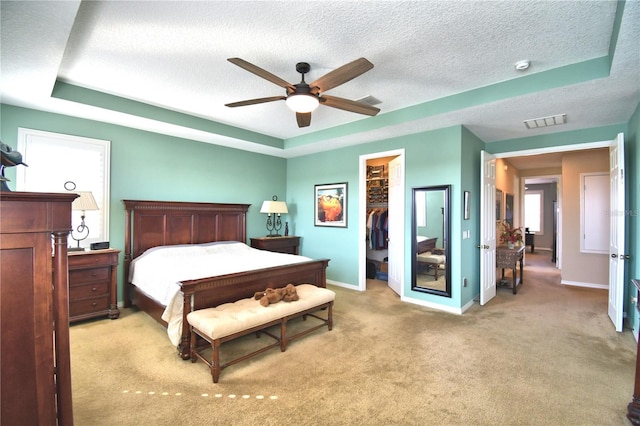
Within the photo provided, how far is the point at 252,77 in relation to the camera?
3.13 metres

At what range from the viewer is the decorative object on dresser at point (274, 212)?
219 inches

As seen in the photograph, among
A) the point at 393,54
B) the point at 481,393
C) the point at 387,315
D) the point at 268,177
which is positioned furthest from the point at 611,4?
the point at 268,177

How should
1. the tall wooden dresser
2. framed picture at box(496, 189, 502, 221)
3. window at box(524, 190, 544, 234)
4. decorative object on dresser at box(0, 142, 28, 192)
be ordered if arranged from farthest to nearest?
window at box(524, 190, 544, 234) < framed picture at box(496, 189, 502, 221) < decorative object on dresser at box(0, 142, 28, 192) < the tall wooden dresser

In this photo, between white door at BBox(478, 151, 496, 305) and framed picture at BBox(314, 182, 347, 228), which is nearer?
white door at BBox(478, 151, 496, 305)

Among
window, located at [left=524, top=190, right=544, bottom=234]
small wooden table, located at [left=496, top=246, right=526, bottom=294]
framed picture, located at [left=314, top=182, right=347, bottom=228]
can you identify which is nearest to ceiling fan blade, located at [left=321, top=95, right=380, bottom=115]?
framed picture, located at [left=314, top=182, right=347, bottom=228]

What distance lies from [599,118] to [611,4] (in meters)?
2.30

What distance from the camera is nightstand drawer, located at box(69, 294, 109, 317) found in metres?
3.46

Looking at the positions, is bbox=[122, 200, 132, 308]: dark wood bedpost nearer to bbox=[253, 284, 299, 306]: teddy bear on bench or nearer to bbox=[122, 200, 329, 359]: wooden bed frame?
bbox=[122, 200, 329, 359]: wooden bed frame

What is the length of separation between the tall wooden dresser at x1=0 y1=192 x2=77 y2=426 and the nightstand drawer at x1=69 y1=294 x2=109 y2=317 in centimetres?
273

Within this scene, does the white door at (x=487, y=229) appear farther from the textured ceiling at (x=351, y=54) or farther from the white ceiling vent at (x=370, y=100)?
the white ceiling vent at (x=370, y=100)

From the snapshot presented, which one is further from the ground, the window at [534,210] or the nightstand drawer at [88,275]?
the window at [534,210]

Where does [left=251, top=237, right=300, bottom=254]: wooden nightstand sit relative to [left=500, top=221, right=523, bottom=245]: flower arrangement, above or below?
below

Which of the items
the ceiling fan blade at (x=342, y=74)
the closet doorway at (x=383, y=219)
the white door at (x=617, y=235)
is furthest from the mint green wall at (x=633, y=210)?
the ceiling fan blade at (x=342, y=74)

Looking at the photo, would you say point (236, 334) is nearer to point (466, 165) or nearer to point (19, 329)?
point (19, 329)
